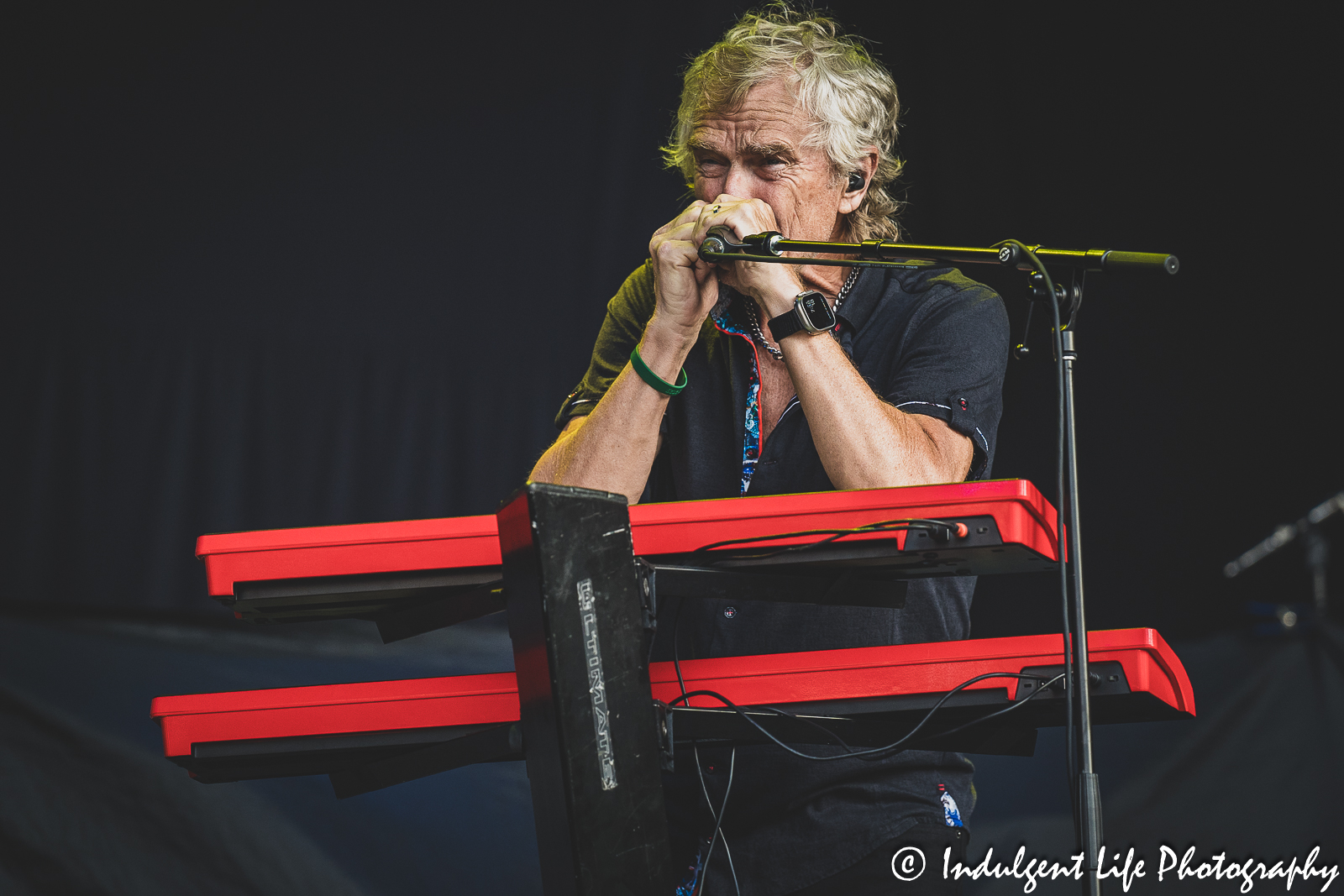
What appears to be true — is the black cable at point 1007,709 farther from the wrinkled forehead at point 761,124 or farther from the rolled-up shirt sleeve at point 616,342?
the wrinkled forehead at point 761,124

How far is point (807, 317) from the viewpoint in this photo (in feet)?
4.71

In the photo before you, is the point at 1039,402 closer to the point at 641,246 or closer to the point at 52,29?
the point at 641,246

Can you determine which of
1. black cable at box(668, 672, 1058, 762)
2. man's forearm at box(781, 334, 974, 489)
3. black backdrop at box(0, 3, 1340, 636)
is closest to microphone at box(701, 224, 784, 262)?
man's forearm at box(781, 334, 974, 489)

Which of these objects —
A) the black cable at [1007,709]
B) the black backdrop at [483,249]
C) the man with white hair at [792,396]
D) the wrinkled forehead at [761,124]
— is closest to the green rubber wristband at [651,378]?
the man with white hair at [792,396]

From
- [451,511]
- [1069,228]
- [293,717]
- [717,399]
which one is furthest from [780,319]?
[1069,228]

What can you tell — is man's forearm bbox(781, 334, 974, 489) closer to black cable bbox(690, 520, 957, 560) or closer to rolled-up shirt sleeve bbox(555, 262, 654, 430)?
black cable bbox(690, 520, 957, 560)

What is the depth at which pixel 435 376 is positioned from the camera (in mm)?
3254

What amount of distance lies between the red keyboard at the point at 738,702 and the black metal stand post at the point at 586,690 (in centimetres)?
9

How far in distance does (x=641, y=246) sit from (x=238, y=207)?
1.18m

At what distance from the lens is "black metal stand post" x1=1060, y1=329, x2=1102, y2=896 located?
0.98 meters

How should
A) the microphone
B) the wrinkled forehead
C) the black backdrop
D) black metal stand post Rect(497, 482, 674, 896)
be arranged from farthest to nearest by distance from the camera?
1. the black backdrop
2. the wrinkled forehead
3. the microphone
4. black metal stand post Rect(497, 482, 674, 896)

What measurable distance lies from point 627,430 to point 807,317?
0.32 meters

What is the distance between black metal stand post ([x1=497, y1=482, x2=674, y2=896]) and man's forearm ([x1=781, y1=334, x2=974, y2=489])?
49 centimetres

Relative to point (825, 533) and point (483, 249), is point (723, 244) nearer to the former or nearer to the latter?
point (825, 533)
